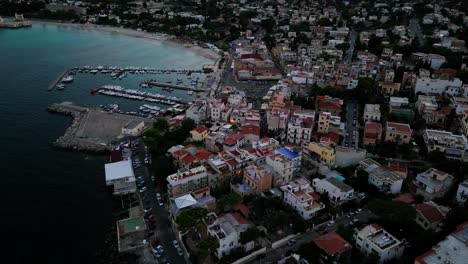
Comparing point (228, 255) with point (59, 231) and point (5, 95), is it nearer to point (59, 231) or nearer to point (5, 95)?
point (59, 231)

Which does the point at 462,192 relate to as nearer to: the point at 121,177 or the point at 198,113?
the point at 198,113

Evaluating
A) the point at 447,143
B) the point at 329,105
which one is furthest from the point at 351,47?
the point at 447,143

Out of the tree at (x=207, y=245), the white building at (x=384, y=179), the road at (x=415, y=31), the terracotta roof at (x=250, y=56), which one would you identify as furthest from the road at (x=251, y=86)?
the road at (x=415, y=31)

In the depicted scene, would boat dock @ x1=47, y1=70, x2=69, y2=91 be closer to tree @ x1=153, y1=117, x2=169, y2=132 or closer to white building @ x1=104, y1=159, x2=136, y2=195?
tree @ x1=153, y1=117, x2=169, y2=132

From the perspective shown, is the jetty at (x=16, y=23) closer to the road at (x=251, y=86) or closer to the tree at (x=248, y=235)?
the road at (x=251, y=86)

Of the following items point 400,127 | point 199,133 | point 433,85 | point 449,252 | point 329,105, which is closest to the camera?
point 449,252
